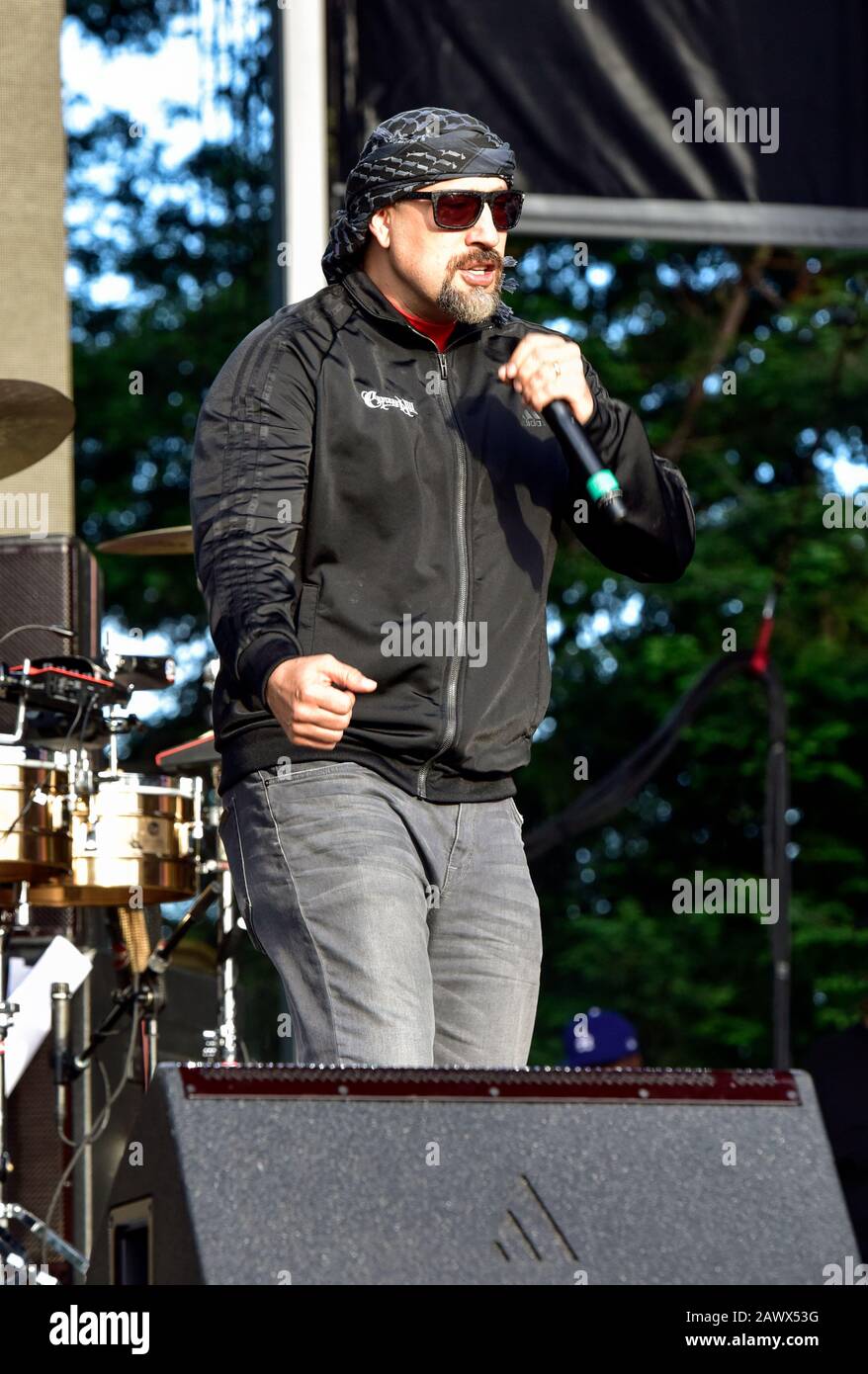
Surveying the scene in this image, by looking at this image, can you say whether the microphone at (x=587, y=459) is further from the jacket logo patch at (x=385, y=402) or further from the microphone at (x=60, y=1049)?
the microphone at (x=60, y=1049)

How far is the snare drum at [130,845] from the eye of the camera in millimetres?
5492

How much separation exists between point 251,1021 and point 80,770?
234cm

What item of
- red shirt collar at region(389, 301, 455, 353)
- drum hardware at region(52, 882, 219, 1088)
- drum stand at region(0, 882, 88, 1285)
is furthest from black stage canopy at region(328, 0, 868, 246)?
red shirt collar at region(389, 301, 455, 353)

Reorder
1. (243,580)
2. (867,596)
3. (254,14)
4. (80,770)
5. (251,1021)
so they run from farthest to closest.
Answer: (867,596) < (254,14) < (251,1021) < (80,770) < (243,580)

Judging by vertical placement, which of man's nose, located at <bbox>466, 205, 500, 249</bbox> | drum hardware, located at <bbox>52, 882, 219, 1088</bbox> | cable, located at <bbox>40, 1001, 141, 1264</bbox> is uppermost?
man's nose, located at <bbox>466, 205, 500, 249</bbox>

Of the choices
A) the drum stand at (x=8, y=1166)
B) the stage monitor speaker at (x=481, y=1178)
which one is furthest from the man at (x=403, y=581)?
the drum stand at (x=8, y=1166)

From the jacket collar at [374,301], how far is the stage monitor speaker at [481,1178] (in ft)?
4.38

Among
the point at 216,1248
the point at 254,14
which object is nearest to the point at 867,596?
the point at 254,14

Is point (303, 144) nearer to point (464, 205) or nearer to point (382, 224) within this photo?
point (382, 224)

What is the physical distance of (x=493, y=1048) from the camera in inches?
117

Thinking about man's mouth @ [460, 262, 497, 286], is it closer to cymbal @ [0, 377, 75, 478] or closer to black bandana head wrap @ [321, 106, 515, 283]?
black bandana head wrap @ [321, 106, 515, 283]

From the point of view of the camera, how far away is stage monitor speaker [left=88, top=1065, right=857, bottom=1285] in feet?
6.63

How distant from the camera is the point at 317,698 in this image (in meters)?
2.62

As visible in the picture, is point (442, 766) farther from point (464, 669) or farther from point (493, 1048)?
point (493, 1048)
